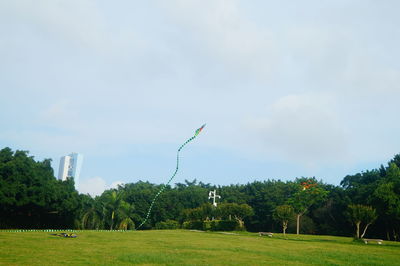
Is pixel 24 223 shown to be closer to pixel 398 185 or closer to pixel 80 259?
pixel 80 259

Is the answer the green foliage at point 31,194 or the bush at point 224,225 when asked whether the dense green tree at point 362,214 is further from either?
the green foliage at point 31,194

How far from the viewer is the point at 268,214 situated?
204 feet

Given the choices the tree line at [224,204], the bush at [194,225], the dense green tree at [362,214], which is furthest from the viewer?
the bush at [194,225]

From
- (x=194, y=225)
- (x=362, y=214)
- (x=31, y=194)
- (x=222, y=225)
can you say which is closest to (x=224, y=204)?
(x=222, y=225)

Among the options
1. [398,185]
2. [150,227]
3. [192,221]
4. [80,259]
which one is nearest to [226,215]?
[192,221]

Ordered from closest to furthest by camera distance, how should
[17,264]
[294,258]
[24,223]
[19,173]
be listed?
1. [17,264]
2. [294,258]
3. [19,173]
4. [24,223]

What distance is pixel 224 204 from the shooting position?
4541 centimetres

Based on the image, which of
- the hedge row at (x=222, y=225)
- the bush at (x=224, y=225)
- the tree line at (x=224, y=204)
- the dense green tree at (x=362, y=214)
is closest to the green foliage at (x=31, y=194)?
the tree line at (x=224, y=204)

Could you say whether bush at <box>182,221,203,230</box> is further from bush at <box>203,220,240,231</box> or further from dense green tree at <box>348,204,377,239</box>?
dense green tree at <box>348,204,377,239</box>

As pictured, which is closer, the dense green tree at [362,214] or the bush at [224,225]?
the dense green tree at [362,214]

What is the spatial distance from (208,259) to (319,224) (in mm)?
47198

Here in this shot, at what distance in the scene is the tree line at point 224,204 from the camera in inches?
1358

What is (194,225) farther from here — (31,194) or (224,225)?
(31,194)

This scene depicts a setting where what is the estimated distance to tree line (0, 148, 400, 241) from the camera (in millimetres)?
34500
